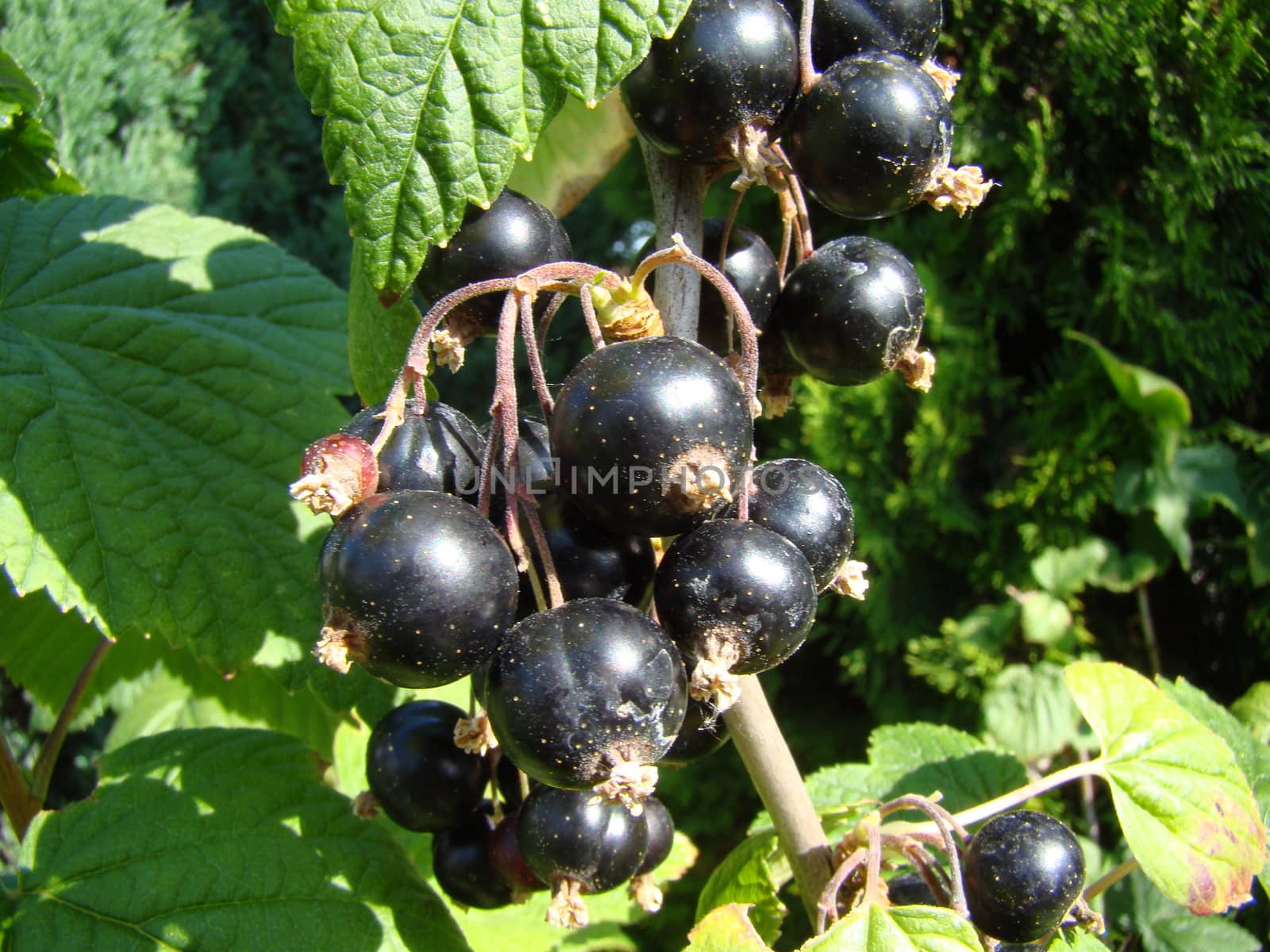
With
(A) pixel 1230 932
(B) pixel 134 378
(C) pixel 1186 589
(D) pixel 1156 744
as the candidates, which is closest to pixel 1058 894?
(D) pixel 1156 744

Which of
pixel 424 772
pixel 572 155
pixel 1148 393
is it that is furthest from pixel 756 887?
pixel 1148 393

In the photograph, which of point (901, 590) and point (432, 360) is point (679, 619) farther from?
point (901, 590)

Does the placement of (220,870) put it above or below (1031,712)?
above

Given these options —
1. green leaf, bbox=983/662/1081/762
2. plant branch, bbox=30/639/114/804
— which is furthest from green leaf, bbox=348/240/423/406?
green leaf, bbox=983/662/1081/762

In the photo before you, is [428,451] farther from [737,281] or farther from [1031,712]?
[1031,712]

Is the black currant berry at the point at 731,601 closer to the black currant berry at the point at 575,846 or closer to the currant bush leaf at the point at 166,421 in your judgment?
the black currant berry at the point at 575,846

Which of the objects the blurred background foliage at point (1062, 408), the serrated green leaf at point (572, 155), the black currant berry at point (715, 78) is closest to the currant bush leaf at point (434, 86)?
the black currant berry at point (715, 78)

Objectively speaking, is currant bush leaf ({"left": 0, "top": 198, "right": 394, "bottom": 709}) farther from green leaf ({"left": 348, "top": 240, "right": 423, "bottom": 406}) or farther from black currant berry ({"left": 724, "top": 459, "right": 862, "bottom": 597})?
black currant berry ({"left": 724, "top": 459, "right": 862, "bottom": 597})
